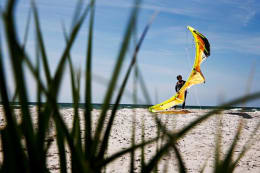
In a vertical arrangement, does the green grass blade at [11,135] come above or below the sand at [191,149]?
above

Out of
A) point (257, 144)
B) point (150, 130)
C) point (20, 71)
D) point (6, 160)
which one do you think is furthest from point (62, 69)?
point (150, 130)

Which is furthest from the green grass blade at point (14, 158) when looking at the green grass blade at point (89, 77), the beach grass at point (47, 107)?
the green grass blade at point (89, 77)

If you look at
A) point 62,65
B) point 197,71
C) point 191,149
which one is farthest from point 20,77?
point 197,71

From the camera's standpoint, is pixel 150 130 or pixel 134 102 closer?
pixel 134 102

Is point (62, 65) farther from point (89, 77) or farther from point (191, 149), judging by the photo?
point (191, 149)

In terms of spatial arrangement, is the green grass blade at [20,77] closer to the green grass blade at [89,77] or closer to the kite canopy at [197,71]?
the green grass blade at [89,77]

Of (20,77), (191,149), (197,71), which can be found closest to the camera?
(20,77)

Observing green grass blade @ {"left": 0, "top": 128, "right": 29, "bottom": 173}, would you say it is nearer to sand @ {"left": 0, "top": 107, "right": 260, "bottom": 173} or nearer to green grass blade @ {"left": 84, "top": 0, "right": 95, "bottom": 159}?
green grass blade @ {"left": 84, "top": 0, "right": 95, "bottom": 159}

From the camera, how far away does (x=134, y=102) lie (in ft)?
1.79

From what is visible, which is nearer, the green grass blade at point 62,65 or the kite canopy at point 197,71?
the green grass blade at point 62,65

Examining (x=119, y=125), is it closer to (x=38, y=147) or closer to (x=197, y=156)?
(x=197, y=156)

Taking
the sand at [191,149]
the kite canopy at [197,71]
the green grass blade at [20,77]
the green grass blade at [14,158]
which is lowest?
the sand at [191,149]

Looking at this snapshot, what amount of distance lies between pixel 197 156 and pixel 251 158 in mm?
711

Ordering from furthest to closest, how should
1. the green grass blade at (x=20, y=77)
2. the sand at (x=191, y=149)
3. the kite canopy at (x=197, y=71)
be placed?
the kite canopy at (x=197, y=71)
the sand at (x=191, y=149)
the green grass blade at (x=20, y=77)
